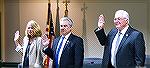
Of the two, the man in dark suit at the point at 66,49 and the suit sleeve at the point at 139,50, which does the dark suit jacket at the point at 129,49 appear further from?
the man in dark suit at the point at 66,49

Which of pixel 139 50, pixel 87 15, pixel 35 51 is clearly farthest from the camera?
pixel 87 15

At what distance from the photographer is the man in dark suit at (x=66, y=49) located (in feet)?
9.53

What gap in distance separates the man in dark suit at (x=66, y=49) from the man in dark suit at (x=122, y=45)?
0.21 m

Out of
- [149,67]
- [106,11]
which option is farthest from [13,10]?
[149,67]

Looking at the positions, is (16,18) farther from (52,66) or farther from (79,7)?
(52,66)

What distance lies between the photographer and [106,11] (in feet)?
20.5

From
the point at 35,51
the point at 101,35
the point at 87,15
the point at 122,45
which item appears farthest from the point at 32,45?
the point at 87,15

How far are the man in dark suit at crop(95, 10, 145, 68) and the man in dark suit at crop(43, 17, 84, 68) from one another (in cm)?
21

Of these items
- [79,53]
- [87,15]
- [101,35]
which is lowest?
[79,53]

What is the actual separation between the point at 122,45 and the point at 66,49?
1.52 ft

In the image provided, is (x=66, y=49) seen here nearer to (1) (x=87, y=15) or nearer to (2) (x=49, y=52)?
(2) (x=49, y=52)

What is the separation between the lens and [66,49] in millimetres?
2971

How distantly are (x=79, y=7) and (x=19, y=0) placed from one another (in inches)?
43.1

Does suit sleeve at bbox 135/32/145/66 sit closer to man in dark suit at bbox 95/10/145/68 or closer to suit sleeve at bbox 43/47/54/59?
man in dark suit at bbox 95/10/145/68
